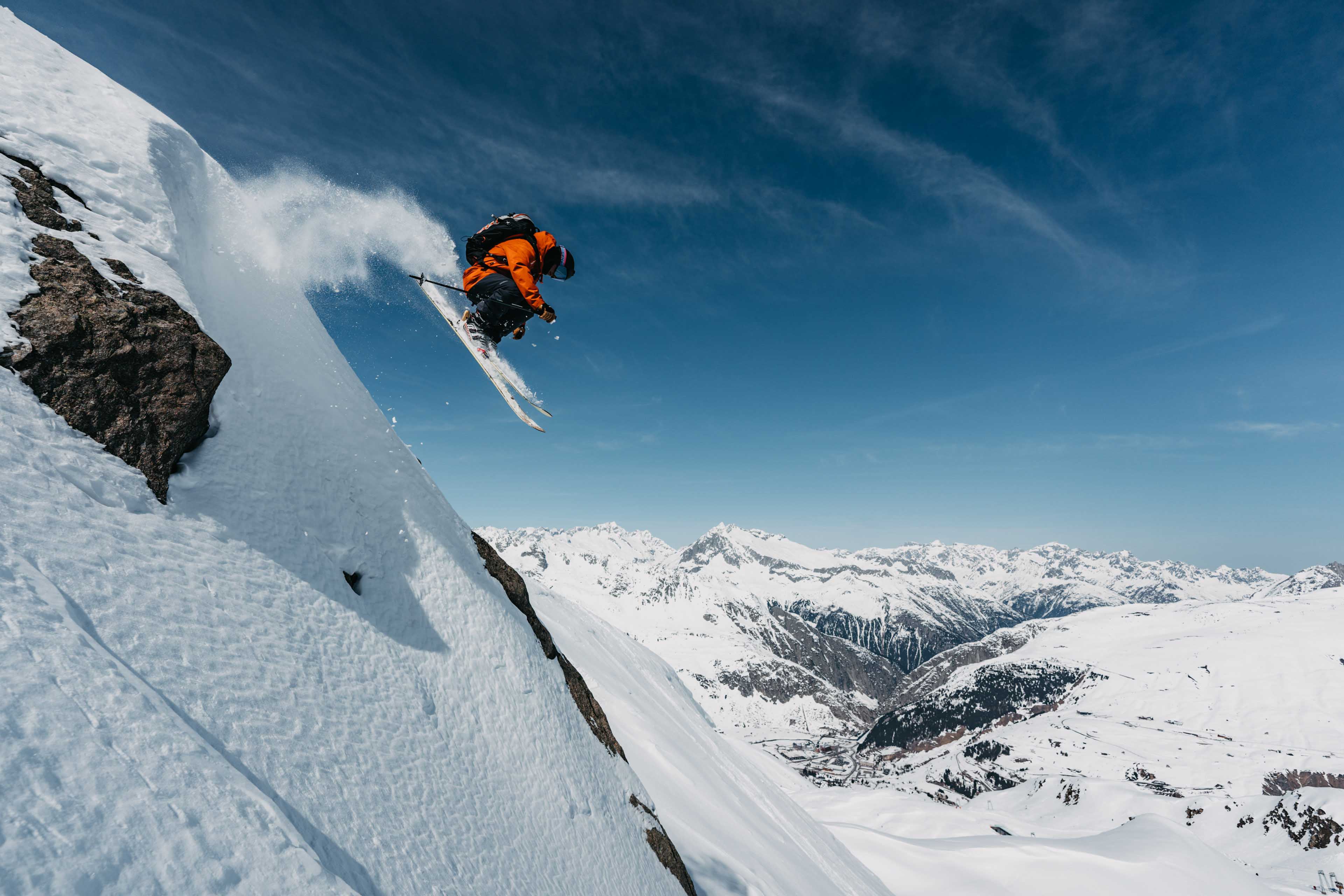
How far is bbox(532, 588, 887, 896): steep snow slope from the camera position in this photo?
13.6m

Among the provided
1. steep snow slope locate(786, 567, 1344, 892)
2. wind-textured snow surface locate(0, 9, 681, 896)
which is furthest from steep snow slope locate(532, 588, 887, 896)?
steep snow slope locate(786, 567, 1344, 892)

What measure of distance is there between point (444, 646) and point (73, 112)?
9.43 m

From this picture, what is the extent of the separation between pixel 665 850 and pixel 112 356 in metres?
11.5

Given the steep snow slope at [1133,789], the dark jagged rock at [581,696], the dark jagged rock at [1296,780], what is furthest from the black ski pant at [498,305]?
the dark jagged rock at [1296,780]

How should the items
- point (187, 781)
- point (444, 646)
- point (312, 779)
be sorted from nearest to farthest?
point (187, 781) < point (312, 779) < point (444, 646)

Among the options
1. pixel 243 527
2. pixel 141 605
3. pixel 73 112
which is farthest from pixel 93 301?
pixel 73 112

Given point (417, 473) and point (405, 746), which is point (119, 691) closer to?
point (405, 746)

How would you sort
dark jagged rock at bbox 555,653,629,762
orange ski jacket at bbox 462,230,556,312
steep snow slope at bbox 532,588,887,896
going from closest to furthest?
dark jagged rock at bbox 555,653,629,762
orange ski jacket at bbox 462,230,556,312
steep snow slope at bbox 532,588,887,896

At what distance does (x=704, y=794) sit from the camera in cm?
1762

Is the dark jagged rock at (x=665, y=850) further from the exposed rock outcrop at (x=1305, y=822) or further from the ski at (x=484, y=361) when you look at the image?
the exposed rock outcrop at (x=1305, y=822)

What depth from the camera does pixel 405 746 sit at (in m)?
6.04

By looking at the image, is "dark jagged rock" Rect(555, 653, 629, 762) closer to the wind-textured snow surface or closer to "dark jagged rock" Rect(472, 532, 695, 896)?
"dark jagged rock" Rect(472, 532, 695, 896)

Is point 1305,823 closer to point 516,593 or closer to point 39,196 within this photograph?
point 516,593

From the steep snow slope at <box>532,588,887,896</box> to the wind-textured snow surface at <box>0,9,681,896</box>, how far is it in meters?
4.41
